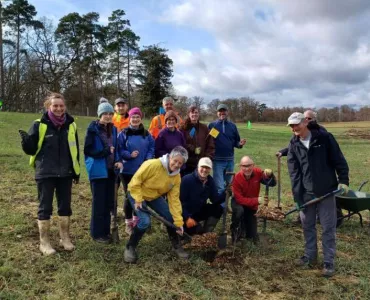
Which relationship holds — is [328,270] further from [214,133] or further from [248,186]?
[214,133]

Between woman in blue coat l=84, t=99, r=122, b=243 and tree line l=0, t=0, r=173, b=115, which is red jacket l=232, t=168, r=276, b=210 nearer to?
woman in blue coat l=84, t=99, r=122, b=243

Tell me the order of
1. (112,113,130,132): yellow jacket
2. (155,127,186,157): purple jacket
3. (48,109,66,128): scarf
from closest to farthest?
(48,109,66,128): scarf, (155,127,186,157): purple jacket, (112,113,130,132): yellow jacket

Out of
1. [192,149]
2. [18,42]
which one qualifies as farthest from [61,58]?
[192,149]

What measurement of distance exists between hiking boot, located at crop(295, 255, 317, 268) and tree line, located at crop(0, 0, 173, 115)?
113 ft

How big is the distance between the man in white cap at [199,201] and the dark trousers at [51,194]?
4.95ft

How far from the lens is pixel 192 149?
223 inches

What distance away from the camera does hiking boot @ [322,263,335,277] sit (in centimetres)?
430

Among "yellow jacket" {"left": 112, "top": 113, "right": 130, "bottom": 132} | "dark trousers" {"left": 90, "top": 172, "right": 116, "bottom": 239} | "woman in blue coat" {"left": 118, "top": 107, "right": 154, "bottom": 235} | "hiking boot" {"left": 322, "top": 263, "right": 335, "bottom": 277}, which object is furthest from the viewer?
"yellow jacket" {"left": 112, "top": 113, "right": 130, "bottom": 132}

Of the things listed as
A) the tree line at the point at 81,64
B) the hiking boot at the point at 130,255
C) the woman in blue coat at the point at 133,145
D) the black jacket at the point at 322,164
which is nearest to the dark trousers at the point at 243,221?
the black jacket at the point at 322,164

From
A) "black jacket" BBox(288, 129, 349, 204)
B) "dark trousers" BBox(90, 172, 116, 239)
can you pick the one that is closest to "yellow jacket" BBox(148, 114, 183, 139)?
"dark trousers" BBox(90, 172, 116, 239)

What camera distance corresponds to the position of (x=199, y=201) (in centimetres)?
501

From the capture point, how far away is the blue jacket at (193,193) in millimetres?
4938

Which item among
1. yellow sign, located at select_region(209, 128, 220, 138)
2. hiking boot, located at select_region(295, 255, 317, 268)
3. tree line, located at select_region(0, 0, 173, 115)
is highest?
tree line, located at select_region(0, 0, 173, 115)

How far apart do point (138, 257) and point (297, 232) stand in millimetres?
2852
